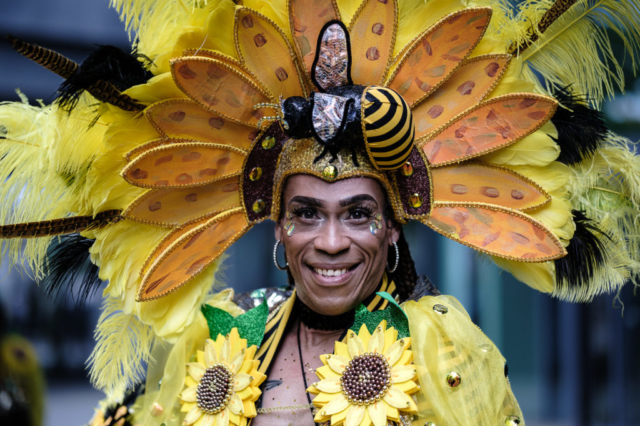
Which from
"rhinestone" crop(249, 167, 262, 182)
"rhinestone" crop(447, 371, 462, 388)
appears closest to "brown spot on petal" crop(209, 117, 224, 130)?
"rhinestone" crop(249, 167, 262, 182)

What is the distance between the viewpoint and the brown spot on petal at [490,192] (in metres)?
2.34

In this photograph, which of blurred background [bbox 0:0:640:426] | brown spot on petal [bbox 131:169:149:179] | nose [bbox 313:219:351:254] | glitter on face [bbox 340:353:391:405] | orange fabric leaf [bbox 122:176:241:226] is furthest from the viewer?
blurred background [bbox 0:0:640:426]

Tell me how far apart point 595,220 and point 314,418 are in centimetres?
127

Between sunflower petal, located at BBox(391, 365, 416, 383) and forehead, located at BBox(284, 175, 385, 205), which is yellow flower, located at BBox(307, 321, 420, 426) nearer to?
sunflower petal, located at BBox(391, 365, 416, 383)

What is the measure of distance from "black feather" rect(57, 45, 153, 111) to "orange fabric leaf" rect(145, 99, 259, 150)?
13 centimetres

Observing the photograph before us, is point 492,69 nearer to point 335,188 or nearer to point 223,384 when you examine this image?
point 335,188

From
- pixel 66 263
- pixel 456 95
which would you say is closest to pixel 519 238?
pixel 456 95

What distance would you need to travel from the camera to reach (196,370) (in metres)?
2.42

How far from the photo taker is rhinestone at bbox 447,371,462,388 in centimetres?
194

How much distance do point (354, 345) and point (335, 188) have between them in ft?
1.79

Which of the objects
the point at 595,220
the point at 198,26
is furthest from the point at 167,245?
the point at 595,220

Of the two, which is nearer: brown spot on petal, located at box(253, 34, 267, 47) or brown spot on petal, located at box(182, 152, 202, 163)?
brown spot on petal, located at box(253, 34, 267, 47)

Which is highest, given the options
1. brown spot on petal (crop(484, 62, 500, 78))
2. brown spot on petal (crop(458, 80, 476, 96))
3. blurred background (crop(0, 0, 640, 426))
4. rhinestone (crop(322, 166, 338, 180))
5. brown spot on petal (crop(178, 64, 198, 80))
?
brown spot on petal (crop(178, 64, 198, 80))

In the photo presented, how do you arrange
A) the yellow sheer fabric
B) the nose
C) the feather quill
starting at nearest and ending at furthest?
the yellow sheer fabric, the nose, the feather quill
